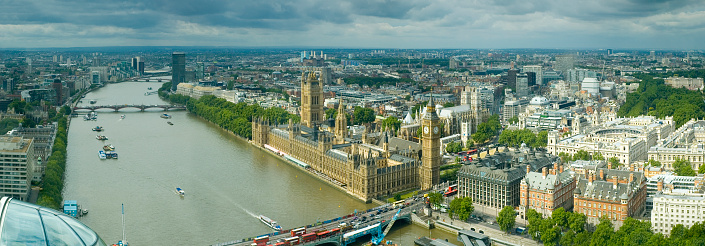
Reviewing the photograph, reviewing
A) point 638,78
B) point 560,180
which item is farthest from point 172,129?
point 638,78

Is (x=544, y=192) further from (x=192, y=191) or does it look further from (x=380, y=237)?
(x=192, y=191)

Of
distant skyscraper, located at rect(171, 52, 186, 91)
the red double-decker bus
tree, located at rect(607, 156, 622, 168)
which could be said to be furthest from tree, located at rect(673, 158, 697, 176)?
distant skyscraper, located at rect(171, 52, 186, 91)

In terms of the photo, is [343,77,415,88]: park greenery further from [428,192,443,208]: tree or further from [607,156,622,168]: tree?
[428,192,443,208]: tree

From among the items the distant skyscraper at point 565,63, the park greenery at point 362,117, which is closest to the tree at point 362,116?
the park greenery at point 362,117

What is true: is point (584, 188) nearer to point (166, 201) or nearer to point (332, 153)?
point (332, 153)

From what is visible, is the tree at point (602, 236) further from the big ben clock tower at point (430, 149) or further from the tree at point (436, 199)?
→ the big ben clock tower at point (430, 149)

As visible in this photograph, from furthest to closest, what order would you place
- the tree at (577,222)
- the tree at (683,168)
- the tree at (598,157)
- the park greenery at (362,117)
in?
1. the park greenery at (362,117)
2. the tree at (598,157)
3. the tree at (683,168)
4. the tree at (577,222)
